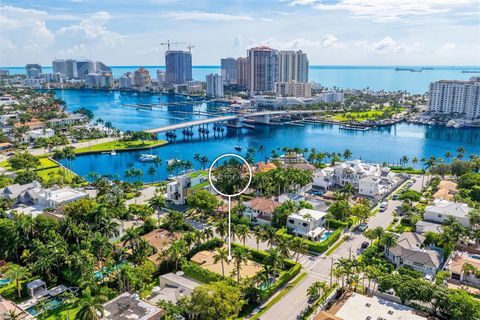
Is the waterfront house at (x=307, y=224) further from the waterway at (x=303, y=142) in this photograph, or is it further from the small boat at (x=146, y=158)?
the small boat at (x=146, y=158)

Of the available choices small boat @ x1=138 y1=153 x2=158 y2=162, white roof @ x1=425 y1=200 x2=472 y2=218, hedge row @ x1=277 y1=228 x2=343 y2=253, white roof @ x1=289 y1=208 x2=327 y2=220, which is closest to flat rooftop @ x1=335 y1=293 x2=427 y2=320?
hedge row @ x1=277 y1=228 x2=343 y2=253

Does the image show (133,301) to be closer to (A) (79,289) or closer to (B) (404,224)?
(A) (79,289)

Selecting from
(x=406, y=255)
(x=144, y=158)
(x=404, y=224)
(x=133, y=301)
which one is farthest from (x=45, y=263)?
(x=144, y=158)

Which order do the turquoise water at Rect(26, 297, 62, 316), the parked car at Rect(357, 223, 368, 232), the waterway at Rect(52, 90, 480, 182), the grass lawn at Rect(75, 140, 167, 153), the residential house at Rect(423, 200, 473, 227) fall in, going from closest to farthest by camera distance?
1. the turquoise water at Rect(26, 297, 62, 316)
2. the residential house at Rect(423, 200, 473, 227)
3. the parked car at Rect(357, 223, 368, 232)
4. the waterway at Rect(52, 90, 480, 182)
5. the grass lawn at Rect(75, 140, 167, 153)

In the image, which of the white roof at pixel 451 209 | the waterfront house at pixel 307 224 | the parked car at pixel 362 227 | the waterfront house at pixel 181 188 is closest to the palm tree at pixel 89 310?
the waterfront house at pixel 307 224

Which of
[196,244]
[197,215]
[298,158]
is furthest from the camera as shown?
[298,158]

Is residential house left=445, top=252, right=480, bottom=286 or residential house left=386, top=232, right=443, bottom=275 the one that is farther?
residential house left=386, top=232, right=443, bottom=275

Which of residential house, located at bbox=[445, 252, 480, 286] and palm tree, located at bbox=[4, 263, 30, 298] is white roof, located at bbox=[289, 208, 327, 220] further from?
palm tree, located at bbox=[4, 263, 30, 298]
